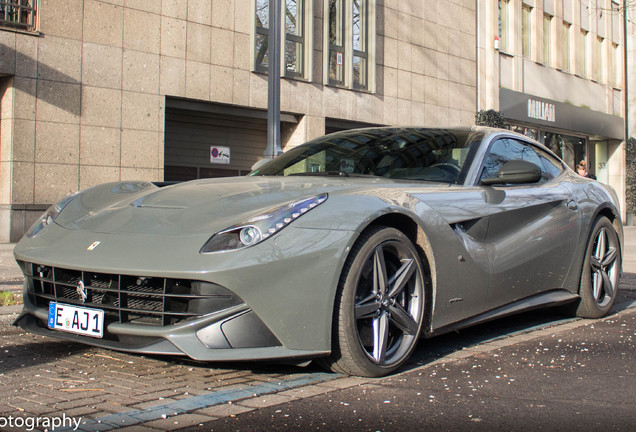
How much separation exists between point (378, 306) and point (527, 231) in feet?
4.89

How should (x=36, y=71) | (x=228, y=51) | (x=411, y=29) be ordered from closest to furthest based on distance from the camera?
1. (x=36, y=71)
2. (x=228, y=51)
3. (x=411, y=29)

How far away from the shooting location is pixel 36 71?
39.7 ft

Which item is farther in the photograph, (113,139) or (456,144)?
(113,139)

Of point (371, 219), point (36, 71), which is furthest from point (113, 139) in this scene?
point (371, 219)

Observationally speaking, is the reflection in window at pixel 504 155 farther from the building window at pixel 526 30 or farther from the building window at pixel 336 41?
the building window at pixel 526 30

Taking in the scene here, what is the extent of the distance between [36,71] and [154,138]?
8.04ft

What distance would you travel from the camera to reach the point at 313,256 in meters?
3.27

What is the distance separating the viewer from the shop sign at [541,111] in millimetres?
22922

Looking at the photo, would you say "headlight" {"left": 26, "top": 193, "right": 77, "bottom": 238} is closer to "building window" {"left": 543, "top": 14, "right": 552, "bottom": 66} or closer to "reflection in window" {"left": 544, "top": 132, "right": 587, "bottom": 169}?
"reflection in window" {"left": 544, "top": 132, "right": 587, "bottom": 169}

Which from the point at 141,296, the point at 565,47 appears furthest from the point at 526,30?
the point at 141,296

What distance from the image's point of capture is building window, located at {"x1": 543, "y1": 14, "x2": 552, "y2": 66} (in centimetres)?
2469

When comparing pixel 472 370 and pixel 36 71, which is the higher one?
pixel 36 71

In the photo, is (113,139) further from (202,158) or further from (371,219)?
(371,219)

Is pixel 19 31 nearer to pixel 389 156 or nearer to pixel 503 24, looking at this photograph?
pixel 389 156
